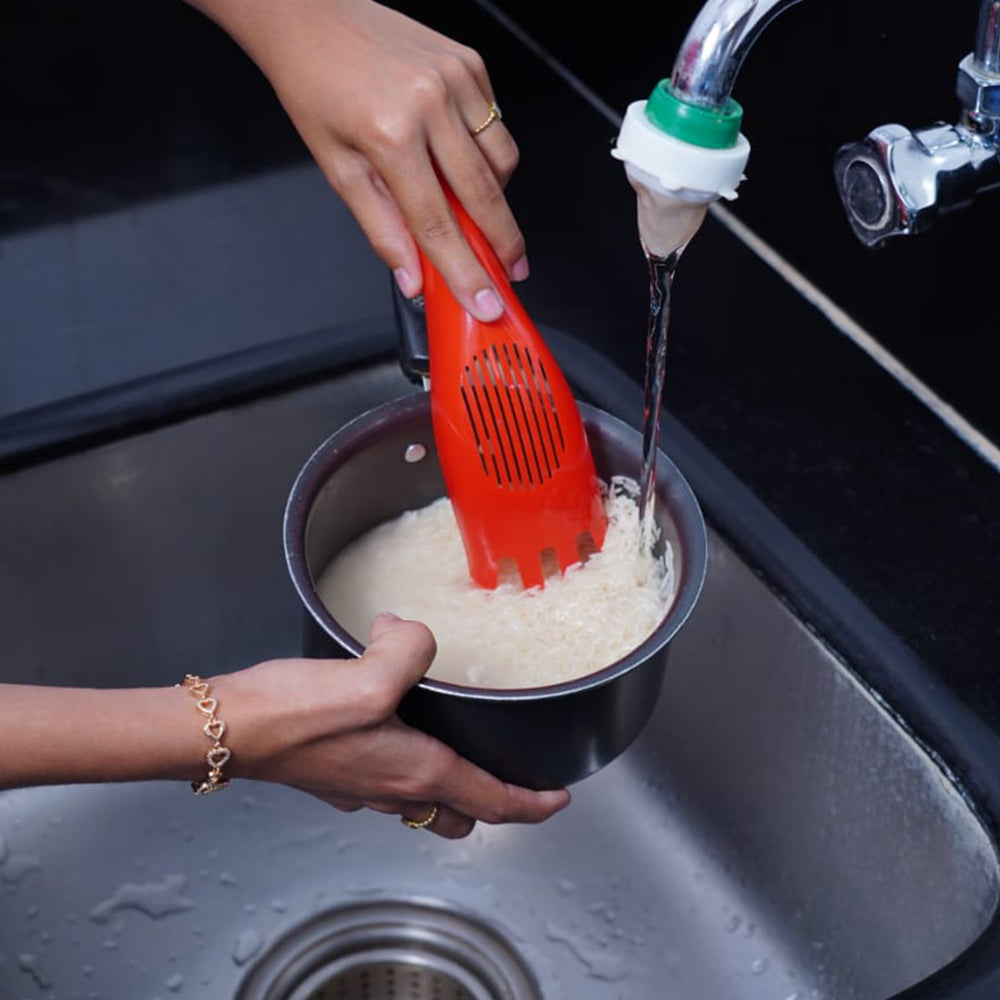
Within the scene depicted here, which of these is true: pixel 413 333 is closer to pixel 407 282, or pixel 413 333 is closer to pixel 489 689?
pixel 407 282

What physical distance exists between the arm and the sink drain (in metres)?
0.22

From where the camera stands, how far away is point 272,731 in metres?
0.67

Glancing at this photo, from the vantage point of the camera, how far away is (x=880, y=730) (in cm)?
79

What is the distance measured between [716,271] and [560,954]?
44cm

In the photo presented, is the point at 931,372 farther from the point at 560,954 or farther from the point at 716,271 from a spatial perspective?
the point at 560,954

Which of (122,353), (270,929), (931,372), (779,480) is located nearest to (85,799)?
(270,929)

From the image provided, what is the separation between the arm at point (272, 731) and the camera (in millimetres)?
646

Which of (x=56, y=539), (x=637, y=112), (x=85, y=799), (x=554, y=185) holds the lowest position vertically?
(x=85, y=799)

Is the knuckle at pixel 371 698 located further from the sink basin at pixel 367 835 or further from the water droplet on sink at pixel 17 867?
the water droplet on sink at pixel 17 867

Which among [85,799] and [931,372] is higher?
[931,372]

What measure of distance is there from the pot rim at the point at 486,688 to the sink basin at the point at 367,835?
13 centimetres

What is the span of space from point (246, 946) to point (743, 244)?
1.77 ft

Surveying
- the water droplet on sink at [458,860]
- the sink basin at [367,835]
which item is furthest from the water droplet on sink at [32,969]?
the water droplet on sink at [458,860]

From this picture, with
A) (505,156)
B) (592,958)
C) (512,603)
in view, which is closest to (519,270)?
(505,156)
